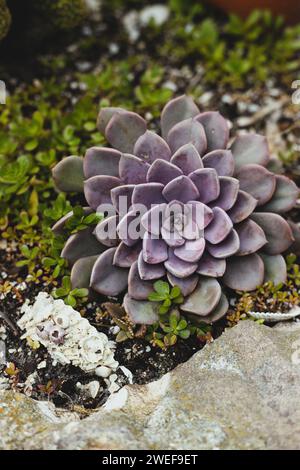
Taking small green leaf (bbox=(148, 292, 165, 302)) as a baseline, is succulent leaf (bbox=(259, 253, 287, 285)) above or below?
below

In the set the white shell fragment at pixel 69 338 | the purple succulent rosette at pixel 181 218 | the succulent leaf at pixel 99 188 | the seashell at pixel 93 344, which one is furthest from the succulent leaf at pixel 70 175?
the seashell at pixel 93 344

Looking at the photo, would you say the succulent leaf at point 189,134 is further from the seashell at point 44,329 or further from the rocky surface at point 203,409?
the seashell at point 44,329

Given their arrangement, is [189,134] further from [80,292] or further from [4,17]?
[4,17]

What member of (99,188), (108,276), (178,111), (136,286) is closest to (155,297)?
(136,286)

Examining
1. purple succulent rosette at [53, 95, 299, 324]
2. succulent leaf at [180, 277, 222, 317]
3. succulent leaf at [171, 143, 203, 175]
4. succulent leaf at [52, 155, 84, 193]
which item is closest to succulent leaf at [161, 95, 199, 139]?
purple succulent rosette at [53, 95, 299, 324]

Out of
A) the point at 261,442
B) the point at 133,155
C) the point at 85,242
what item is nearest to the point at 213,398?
the point at 261,442

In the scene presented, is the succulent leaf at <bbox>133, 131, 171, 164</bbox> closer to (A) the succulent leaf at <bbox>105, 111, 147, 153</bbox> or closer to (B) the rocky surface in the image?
(A) the succulent leaf at <bbox>105, 111, 147, 153</bbox>
